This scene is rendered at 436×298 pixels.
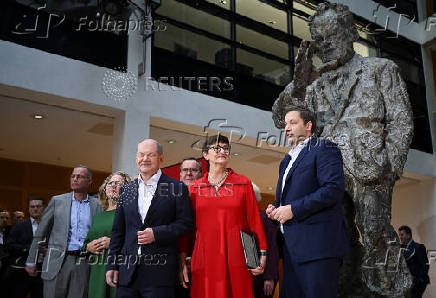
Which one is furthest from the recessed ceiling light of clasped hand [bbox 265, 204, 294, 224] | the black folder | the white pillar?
clasped hand [bbox 265, 204, 294, 224]

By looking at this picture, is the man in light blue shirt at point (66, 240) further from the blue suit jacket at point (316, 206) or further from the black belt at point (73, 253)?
the blue suit jacket at point (316, 206)

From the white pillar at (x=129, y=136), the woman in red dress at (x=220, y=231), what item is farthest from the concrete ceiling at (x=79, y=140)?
the woman in red dress at (x=220, y=231)

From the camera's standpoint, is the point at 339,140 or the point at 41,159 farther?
the point at 41,159

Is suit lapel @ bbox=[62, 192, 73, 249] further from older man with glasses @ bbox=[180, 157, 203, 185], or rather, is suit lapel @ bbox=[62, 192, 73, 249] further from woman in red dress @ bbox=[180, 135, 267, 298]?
→ woman in red dress @ bbox=[180, 135, 267, 298]

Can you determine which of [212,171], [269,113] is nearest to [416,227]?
[269,113]

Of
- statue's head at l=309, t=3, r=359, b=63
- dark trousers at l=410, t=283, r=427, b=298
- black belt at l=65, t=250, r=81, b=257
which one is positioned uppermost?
statue's head at l=309, t=3, r=359, b=63

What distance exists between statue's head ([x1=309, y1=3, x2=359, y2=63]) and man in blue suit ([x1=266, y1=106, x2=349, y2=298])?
1.01 metres

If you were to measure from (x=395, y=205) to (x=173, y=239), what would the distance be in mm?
13508

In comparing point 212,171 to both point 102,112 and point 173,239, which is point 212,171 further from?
point 102,112

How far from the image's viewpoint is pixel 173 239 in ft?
9.34

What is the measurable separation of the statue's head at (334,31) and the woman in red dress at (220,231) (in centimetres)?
109

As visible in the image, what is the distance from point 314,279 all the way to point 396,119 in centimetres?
134

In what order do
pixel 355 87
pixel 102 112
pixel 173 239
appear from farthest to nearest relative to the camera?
pixel 102 112
pixel 355 87
pixel 173 239

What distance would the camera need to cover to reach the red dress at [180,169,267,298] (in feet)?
9.45
